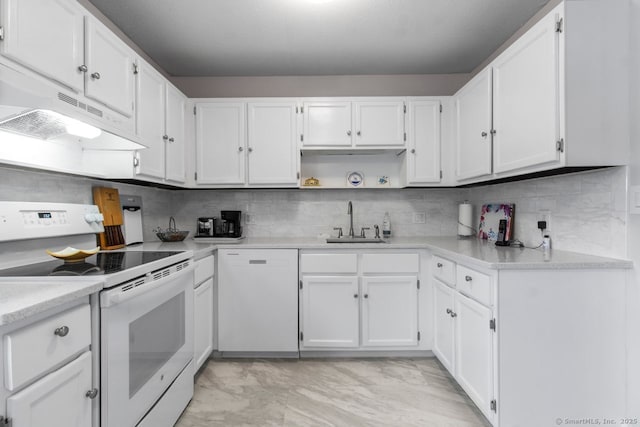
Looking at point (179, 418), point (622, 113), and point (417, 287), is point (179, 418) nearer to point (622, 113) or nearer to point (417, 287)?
point (417, 287)

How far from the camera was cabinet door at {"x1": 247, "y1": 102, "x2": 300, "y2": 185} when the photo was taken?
2.78 metres

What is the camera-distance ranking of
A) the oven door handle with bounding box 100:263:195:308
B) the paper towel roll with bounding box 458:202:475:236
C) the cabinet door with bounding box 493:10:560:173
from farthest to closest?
the paper towel roll with bounding box 458:202:475:236, the cabinet door with bounding box 493:10:560:173, the oven door handle with bounding box 100:263:195:308

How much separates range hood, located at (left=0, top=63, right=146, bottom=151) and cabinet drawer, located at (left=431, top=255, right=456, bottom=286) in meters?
2.03

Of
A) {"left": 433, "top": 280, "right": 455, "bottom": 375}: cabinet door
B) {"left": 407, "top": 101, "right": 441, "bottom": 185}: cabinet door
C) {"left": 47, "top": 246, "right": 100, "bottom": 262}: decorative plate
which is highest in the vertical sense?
{"left": 407, "top": 101, "right": 441, "bottom": 185}: cabinet door

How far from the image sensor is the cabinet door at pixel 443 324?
6.99 ft

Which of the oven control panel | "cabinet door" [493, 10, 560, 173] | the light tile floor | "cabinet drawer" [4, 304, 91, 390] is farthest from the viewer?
the light tile floor

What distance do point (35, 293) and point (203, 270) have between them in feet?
4.28

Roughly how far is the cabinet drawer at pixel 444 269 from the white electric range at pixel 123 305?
166cm

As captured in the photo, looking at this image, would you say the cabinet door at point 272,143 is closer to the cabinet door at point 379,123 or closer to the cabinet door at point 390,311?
the cabinet door at point 379,123

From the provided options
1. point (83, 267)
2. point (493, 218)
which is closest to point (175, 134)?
point (83, 267)

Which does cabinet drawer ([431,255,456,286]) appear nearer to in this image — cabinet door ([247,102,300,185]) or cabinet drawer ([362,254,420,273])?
cabinet drawer ([362,254,420,273])

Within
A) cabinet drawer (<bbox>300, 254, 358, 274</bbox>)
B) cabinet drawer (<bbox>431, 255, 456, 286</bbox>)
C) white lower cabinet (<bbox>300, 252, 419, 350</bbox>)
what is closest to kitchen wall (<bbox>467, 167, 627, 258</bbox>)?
cabinet drawer (<bbox>431, 255, 456, 286</bbox>)

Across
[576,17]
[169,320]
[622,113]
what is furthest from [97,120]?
[622,113]

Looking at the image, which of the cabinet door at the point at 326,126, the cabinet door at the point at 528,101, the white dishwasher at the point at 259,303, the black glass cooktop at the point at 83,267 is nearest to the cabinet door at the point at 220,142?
the cabinet door at the point at 326,126
